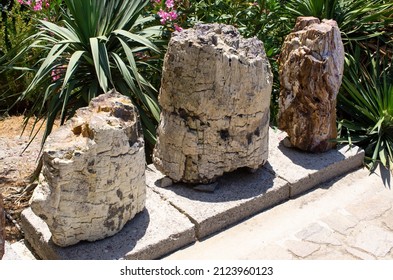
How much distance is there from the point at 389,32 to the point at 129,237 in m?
3.34

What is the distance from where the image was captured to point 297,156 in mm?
4535

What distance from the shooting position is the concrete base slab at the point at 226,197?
385 centimetres

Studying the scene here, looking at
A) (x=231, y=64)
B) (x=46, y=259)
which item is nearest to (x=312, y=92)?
(x=231, y=64)

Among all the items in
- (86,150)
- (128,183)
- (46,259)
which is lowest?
(46,259)

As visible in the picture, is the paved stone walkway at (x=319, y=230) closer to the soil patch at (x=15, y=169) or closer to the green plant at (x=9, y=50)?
the soil patch at (x=15, y=169)

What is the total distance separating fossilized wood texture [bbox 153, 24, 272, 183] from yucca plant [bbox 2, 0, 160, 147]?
1.79 feet

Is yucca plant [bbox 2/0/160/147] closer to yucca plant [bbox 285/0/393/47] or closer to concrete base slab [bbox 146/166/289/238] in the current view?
concrete base slab [bbox 146/166/289/238]

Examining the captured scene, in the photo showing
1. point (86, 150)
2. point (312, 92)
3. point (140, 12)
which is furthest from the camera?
point (140, 12)

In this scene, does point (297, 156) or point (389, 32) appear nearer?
point (297, 156)

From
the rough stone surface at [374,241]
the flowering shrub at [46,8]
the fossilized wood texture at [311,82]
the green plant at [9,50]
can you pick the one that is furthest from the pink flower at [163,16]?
the rough stone surface at [374,241]

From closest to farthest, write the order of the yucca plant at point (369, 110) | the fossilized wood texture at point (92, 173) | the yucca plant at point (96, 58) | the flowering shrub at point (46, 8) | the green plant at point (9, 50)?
1. the fossilized wood texture at point (92, 173)
2. the yucca plant at point (96, 58)
3. the yucca plant at point (369, 110)
4. the flowering shrub at point (46, 8)
5. the green plant at point (9, 50)

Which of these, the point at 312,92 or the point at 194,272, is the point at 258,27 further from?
the point at 194,272

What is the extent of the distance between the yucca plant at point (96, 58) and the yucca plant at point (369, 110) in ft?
5.13

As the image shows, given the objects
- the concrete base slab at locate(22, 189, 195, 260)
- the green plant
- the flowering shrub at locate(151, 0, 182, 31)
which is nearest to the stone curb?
the concrete base slab at locate(22, 189, 195, 260)
